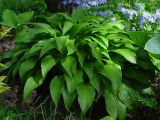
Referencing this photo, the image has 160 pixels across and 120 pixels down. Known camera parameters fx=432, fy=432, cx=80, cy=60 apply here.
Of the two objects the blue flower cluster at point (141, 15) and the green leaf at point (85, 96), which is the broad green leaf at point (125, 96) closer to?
the green leaf at point (85, 96)

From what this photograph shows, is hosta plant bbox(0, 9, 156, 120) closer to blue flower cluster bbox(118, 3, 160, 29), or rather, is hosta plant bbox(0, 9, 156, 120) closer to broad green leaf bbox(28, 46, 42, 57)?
broad green leaf bbox(28, 46, 42, 57)

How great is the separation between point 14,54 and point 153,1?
2080mm

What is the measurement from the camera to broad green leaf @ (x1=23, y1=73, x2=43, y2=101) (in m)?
Answer: 4.26

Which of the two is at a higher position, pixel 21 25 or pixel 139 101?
pixel 21 25

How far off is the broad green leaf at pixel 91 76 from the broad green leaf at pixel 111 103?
0.47 ft

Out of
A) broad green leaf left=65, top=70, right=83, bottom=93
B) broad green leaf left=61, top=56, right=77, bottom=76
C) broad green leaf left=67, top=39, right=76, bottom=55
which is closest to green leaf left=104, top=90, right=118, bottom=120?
broad green leaf left=65, top=70, right=83, bottom=93

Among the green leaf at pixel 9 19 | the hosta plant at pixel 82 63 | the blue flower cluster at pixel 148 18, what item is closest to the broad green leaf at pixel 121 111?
the hosta plant at pixel 82 63

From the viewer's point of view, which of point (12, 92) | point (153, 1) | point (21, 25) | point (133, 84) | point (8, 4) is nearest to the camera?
point (133, 84)

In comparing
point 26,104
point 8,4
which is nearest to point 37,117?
point 26,104

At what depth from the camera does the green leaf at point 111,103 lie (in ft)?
13.8

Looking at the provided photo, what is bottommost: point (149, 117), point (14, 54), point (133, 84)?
point (149, 117)

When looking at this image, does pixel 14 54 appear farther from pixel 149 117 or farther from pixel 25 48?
pixel 149 117

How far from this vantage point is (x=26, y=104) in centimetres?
461

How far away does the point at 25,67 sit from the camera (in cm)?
440
